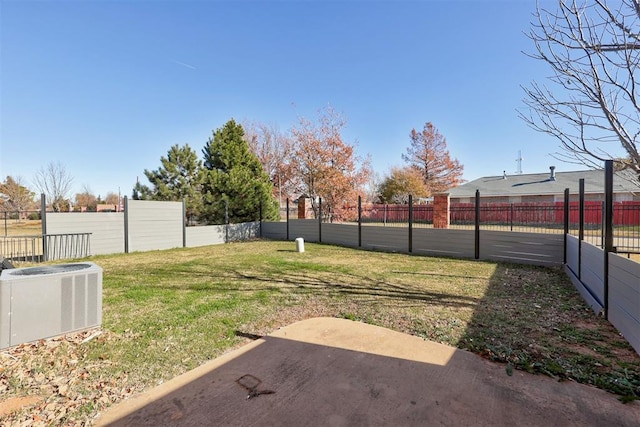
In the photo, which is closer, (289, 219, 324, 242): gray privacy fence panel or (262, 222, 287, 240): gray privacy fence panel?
(289, 219, 324, 242): gray privacy fence panel

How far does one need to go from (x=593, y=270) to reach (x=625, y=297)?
1517 mm

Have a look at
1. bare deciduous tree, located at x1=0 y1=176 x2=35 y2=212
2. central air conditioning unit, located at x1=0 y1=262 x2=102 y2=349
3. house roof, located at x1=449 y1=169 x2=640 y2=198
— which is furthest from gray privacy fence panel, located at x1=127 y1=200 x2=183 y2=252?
bare deciduous tree, located at x1=0 y1=176 x2=35 y2=212

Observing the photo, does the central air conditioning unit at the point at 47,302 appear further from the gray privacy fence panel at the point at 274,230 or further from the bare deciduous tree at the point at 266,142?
the bare deciduous tree at the point at 266,142

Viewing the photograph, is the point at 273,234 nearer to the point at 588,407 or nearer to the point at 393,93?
the point at 393,93

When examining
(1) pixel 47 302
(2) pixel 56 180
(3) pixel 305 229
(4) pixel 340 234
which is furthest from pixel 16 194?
(1) pixel 47 302

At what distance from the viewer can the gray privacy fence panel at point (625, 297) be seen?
280 cm

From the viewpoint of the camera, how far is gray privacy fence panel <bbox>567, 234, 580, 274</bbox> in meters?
5.64

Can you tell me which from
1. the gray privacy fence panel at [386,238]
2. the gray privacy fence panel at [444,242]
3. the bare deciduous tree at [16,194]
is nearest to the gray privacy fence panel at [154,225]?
the gray privacy fence panel at [386,238]

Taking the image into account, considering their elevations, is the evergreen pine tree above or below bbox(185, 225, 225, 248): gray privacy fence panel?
above

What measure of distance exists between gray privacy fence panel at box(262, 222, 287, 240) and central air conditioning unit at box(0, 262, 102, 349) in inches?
442

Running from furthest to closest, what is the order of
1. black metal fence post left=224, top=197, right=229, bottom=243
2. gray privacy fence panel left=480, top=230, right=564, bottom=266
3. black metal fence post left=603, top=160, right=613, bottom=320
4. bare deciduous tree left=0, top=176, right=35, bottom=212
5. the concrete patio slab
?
bare deciduous tree left=0, top=176, right=35, bottom=212 < black metal fence post left=224, top=197, right=229, bottom=243 < gray privacy fence panel left=480, top=230, right=564, bottom=266 < black metal fence post left=603, top=160, right=613, bottom=320 < the concrete patio slab

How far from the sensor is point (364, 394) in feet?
7.06

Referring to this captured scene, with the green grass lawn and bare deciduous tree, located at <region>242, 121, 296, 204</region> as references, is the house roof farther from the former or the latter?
the green grass lawn

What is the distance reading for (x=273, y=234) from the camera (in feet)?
49.5
